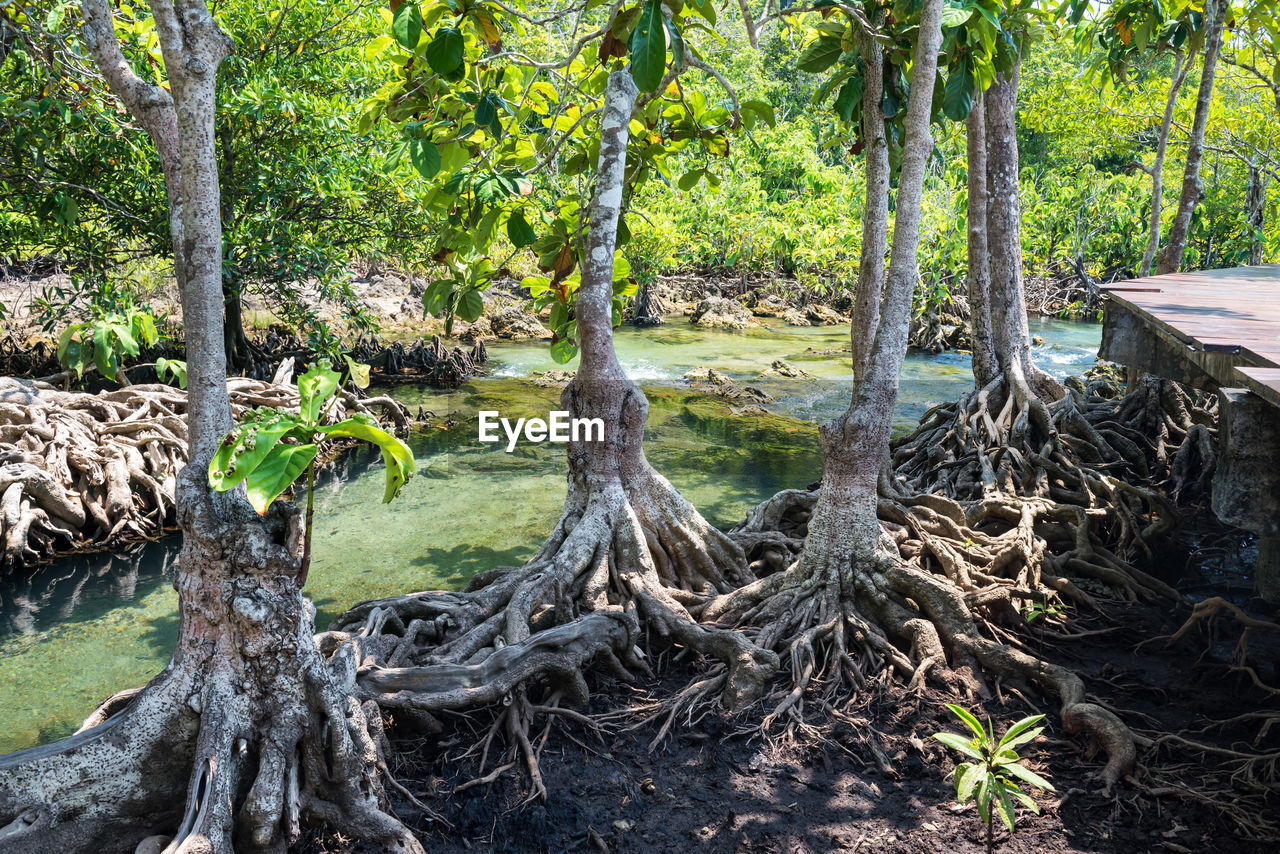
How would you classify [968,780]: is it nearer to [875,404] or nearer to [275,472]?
[875,404]

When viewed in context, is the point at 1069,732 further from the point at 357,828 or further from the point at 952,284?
the point at 952,284

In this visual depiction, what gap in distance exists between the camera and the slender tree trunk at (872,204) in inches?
201

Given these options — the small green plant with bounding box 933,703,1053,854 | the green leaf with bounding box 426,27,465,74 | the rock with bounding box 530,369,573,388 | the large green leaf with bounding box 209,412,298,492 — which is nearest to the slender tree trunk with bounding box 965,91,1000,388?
the green leaf with bounding box 426,27,465,74

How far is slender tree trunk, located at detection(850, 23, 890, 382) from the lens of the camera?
5094mm

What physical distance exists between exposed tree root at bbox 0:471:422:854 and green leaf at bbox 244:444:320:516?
39 cm

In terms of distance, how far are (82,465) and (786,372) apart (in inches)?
382

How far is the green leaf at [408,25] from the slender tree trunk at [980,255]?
4.87 m

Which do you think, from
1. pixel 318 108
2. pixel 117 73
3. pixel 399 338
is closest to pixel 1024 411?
pixel 117 73

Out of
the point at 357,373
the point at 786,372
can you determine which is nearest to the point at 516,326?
the point at 786,372

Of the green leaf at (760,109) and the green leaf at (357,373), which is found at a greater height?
the green leaf at (760,109)

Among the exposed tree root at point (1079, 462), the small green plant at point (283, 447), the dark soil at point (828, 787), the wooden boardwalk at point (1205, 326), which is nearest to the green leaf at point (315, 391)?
the small green plant at point (283, 447)

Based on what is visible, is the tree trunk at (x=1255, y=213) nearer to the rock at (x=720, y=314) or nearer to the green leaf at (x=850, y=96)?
the green leaf at (x=850, y=96)

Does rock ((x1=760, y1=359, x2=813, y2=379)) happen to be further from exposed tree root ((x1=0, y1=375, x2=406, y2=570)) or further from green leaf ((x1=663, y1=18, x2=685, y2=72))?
green leaf ((x1=663, y1=18, x2=685, y2=72))

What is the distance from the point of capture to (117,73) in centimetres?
303
